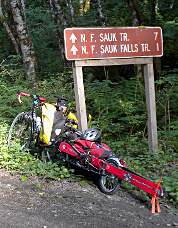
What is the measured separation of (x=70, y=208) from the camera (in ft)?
13.3

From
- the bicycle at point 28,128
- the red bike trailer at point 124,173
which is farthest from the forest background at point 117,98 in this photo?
the red bike trailer at point 124,173

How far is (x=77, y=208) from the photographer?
405 cm

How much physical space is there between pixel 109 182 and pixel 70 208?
3.11 feet

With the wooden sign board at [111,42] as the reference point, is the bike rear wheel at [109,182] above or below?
below

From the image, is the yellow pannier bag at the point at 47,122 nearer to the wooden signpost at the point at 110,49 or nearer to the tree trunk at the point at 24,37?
the wooden signpost at the point at 110,49

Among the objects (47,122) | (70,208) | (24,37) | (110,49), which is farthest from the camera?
(24,37)

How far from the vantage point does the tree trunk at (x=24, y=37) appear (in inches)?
420

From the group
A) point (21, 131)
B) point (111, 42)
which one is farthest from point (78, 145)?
point (111, 42)

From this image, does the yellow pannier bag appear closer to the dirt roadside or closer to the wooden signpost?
the wooden signpost

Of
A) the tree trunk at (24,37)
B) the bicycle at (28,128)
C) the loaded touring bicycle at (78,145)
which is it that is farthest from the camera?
the tree trunk at (24,37)

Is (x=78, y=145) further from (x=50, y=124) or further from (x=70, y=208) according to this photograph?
(x=70, y=208)

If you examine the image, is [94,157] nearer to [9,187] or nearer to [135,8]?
[9,187]

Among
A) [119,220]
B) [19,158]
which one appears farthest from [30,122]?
[119,220]

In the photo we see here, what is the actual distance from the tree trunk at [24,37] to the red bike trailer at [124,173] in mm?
6066
